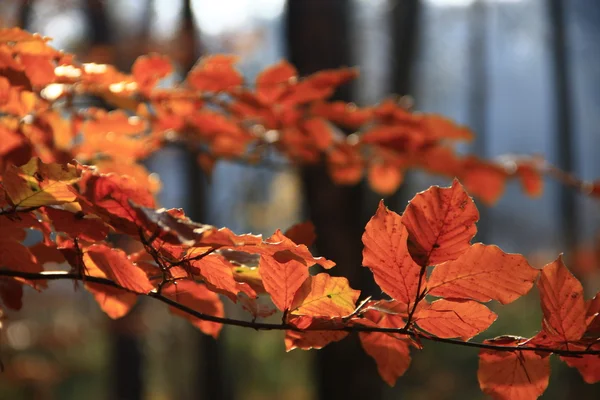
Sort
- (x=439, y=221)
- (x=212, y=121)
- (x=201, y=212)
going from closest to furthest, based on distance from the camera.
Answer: (x=439, y=221) → (x=212, y=121) → (x=201, y=212)

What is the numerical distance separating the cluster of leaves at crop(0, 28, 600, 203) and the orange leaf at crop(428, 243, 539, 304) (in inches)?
18.7

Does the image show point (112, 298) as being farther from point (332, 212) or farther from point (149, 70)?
point (332, 212)

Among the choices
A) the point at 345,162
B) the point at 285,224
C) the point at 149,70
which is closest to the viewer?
the point at 149,70

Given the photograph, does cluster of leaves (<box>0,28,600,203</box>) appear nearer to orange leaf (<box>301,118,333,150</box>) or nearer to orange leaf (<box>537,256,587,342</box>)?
orange leaf (<box>301,118,333,150</box>)

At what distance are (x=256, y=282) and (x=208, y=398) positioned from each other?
4.81 meters

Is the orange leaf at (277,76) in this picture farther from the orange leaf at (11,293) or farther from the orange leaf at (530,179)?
the orange leaf at (530,179)

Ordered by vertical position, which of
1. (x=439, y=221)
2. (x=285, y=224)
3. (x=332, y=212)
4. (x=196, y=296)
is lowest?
(x=285, y=224)

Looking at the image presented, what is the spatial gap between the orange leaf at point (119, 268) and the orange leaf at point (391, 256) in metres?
0.19

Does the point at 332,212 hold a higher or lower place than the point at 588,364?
lower

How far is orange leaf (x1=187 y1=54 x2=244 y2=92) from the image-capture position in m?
0.94

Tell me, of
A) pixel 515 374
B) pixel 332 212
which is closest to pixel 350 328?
pixel 515 374

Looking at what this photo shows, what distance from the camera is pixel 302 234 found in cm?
60

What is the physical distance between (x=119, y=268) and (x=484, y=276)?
305 millimetres

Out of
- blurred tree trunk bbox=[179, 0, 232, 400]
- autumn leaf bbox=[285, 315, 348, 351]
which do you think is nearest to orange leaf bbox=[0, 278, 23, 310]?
autumn leaf bbox=[285, 315, 348, 351]
